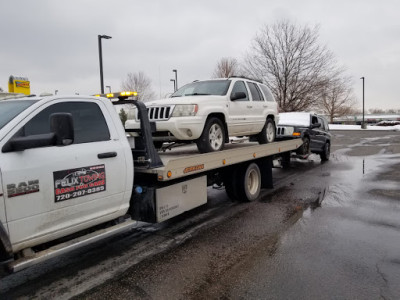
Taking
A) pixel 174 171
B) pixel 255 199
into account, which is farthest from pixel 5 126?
pixel 255 199

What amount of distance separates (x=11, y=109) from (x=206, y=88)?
4.26 meters

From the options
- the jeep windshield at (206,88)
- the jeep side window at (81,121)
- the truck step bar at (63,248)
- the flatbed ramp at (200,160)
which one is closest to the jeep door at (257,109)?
the flatbed ramp at (200,160)

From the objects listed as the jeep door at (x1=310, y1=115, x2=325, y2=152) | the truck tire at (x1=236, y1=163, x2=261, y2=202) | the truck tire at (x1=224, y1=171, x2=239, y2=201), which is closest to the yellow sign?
the truck tire at (x1=224, y1=171, x2=239, y2=201)

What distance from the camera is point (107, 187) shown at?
3.92 m

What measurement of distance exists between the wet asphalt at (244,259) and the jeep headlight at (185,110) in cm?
185

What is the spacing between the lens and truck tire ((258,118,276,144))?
27.5 ft

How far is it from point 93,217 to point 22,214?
2.66 feet

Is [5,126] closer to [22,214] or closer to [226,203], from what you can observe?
[22,214]

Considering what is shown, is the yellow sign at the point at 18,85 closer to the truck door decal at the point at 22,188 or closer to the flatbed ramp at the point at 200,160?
the flatbed ramp at the point at 200,160

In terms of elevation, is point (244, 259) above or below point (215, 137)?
below

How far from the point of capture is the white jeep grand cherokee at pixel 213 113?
5863mm

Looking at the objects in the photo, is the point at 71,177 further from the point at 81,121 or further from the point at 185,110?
the point at 185,110

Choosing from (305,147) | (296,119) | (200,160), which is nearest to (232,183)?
(200,160)

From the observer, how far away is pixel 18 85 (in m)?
6.02
